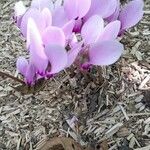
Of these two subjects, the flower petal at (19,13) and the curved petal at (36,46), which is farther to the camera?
the flower petal at (19,13)

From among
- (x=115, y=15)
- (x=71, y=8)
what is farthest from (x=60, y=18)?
(x=115, y=15)

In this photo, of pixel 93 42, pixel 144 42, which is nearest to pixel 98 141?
pixel 144 42

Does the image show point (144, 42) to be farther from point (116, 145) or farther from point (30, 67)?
point (30, 67)

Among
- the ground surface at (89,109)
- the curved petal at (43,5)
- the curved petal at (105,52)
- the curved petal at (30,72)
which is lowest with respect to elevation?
the ground surface at (89,109)

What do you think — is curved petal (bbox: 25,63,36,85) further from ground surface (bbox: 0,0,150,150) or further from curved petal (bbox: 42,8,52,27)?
ground surface (bbox: 0,0,150,150)

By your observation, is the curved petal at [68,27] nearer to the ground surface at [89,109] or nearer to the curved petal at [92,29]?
the curved petal at [92,29]

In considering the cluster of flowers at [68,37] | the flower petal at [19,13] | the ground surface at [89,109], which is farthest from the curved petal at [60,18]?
the ground surface at [89,109]

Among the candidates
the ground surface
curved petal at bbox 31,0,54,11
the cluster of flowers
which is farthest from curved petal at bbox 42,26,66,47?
the ground surface
